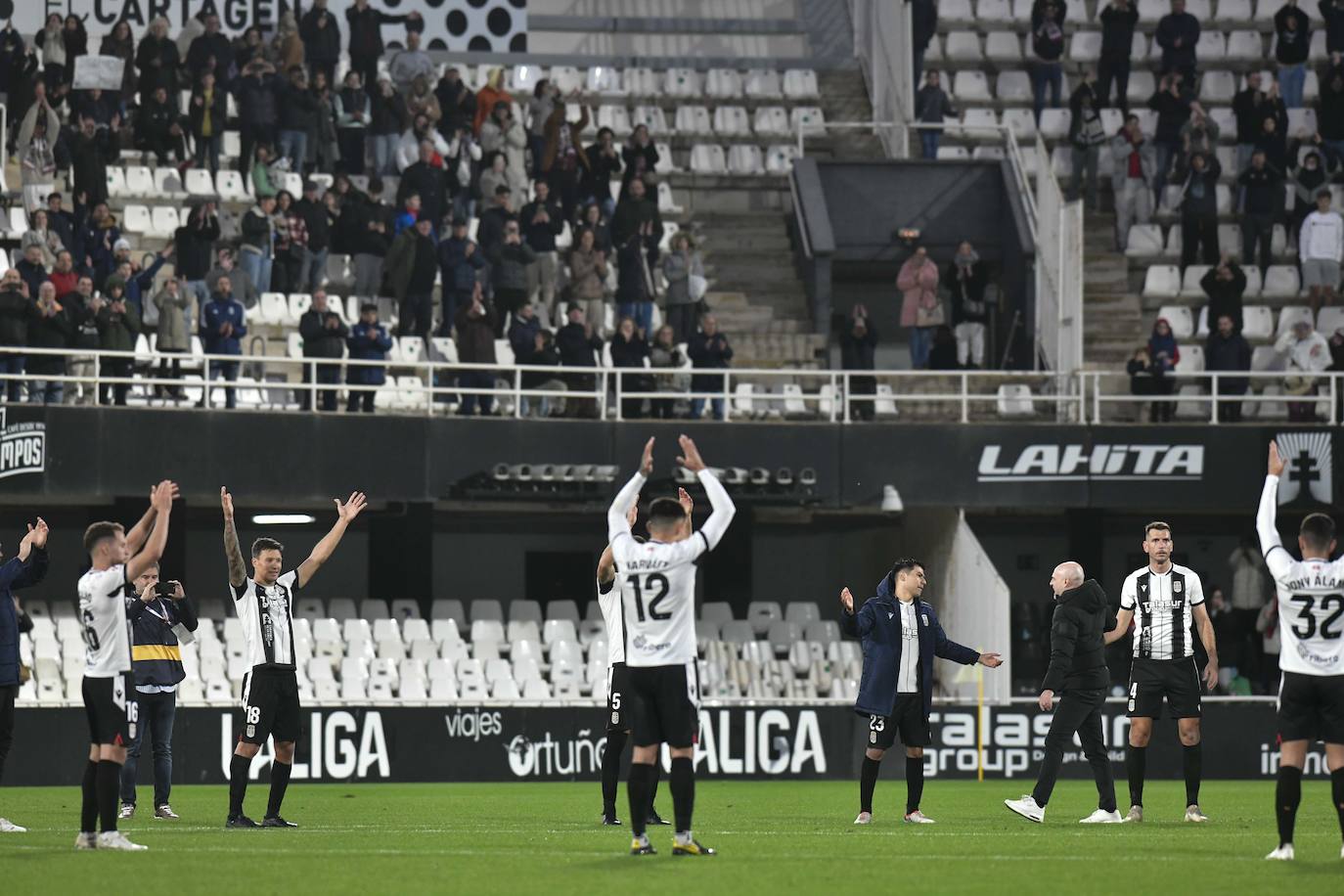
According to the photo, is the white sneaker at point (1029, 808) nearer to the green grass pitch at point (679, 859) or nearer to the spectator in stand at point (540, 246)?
the green grass pitch at point (679, 859)

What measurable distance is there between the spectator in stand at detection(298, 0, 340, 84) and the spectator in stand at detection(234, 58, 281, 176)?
96 cm

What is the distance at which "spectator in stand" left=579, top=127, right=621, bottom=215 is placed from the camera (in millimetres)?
32844

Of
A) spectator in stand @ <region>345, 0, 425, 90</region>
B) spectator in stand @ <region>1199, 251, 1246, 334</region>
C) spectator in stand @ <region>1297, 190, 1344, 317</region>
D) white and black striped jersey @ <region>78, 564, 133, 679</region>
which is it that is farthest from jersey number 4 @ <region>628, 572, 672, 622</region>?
spectator in stand @ <region>1297, 190, 1344, 317</region>

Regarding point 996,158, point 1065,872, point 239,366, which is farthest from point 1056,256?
point 1065,872

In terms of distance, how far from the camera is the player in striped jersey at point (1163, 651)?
16.7 metres

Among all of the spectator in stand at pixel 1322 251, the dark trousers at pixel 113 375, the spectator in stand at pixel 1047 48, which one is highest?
the spectator in stand at pixel 1047 48

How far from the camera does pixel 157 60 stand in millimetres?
31750

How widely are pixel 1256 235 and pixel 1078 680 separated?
19275 millimetres

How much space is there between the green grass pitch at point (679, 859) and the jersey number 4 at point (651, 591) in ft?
4.65

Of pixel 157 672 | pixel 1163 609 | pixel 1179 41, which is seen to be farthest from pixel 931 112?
pixel 157 672

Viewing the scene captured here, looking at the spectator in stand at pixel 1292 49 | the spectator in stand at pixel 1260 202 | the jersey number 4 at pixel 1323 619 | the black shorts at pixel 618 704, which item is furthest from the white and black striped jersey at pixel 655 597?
the spectator in stand at pixel 1292 49

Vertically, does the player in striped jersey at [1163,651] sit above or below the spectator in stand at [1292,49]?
below

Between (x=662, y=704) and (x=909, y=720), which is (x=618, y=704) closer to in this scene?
(x=909, y=720)

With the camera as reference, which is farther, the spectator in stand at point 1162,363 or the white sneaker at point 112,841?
the spectator in stand at point 1162,363
